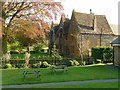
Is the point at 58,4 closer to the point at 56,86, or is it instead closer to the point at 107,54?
the point at 107,54

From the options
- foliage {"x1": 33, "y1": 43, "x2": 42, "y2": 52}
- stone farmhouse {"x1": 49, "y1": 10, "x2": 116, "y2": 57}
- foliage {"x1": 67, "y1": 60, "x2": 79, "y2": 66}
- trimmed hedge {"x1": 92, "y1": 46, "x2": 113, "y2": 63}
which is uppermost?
stone farmhouse {"x1": 49, "y1": 10, "x2": 116, "y2": 57}

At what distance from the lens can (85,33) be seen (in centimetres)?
4741

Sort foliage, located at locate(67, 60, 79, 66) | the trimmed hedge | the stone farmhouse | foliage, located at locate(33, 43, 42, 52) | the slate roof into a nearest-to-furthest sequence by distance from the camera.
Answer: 1. foliage, located at locate(67, 60, 79, 66)
2. the trimmed hedge
3. the stone farmhouse
4. the slate roof
5. foliage, located at locate(33, 43, 42, 52)

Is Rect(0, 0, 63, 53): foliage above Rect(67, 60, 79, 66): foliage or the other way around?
above

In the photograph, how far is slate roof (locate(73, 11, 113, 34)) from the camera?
48472 millimetres

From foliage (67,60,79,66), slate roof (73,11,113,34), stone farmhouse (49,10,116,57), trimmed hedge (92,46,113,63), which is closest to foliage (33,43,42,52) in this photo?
stone farmhouse (49,10,116,57)

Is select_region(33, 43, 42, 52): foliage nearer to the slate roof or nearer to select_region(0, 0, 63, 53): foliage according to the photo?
the slate roof

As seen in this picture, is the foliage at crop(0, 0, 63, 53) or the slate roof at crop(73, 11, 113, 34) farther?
the slate roof at crop(73, 11, 113, 34)

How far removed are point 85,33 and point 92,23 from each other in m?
3.48

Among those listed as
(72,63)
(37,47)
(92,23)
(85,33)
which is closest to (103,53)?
(72,63)

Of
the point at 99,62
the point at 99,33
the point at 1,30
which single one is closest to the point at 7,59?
the point at 1,30

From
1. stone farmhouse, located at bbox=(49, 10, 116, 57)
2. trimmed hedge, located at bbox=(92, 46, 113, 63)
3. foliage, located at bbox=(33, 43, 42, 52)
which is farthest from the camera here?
foliage, located at bbox=(33, 43, 42, 52)

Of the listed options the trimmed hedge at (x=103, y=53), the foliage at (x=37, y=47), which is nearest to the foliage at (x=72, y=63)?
the trimmed hedge at (x=103, y=53)

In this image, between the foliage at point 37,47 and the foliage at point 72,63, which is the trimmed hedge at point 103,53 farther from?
the foliage at point 37,47
